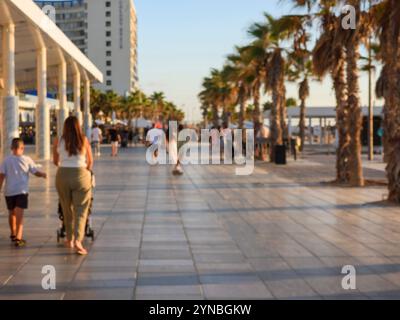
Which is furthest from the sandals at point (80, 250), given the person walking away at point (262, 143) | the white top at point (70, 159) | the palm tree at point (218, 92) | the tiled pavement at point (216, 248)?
the palm tree at point (218, 92)

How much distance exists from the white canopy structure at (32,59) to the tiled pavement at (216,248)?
741 centimetres

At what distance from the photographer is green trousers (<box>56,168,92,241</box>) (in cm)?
763

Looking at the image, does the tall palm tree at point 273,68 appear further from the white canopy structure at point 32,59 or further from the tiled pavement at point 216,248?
the tiled pavement at point 216,248

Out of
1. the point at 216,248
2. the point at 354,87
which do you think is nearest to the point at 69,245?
the point at 216,248

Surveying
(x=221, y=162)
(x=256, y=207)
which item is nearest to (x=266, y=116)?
(x=221, y=162)

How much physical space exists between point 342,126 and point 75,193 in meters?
10.5

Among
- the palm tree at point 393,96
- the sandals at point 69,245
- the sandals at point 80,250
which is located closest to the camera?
the sandals at point 80,250

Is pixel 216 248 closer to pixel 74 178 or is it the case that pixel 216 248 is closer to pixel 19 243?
pixel 74 178

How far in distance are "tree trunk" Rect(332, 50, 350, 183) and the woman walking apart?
10243 mm

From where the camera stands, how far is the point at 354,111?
16.1 metres

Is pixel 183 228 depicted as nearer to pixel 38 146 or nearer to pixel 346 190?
pixel 346 190

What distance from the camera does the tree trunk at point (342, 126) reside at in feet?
55.1

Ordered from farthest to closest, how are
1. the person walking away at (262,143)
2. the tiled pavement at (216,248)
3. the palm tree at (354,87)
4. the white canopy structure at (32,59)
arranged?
the person walking away at (262,143)
the white canopy structure at (32,59)
the palm tree at (354,87)
the tiled pavement at (216,248)
